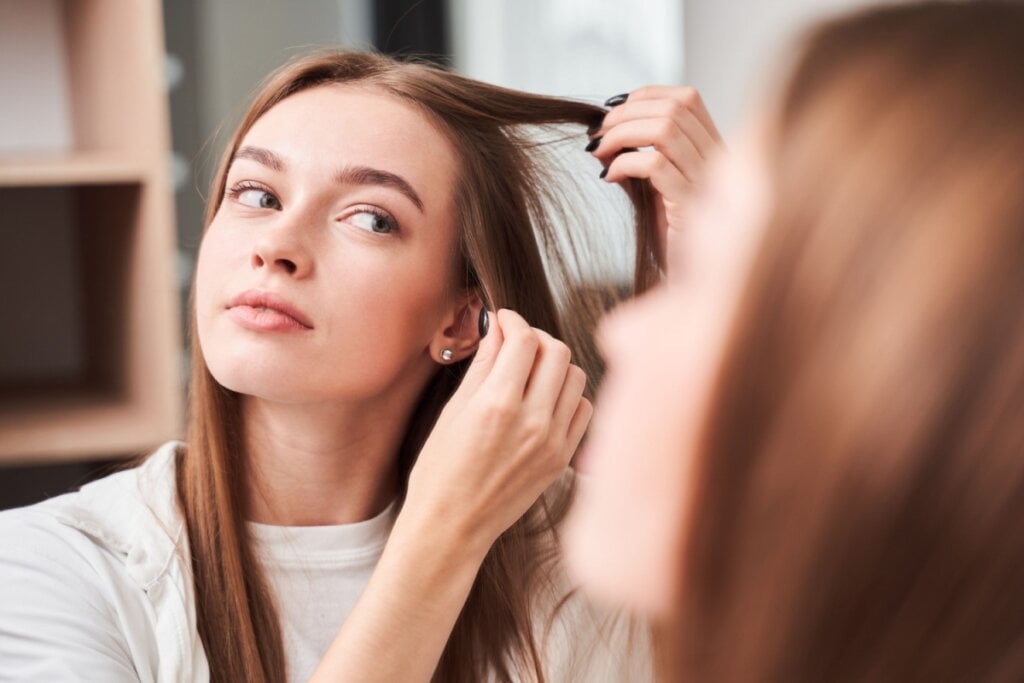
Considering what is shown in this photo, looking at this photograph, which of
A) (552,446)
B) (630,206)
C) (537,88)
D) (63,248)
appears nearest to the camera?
(552,446)

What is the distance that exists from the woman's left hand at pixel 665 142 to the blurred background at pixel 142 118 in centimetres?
20

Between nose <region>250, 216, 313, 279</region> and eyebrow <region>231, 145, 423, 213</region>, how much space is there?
0.07m

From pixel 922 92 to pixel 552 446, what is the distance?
0.62 metres

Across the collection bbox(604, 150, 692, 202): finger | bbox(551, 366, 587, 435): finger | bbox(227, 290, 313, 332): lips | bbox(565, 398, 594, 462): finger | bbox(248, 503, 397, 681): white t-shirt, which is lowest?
bbox(248, 503, 397, 681): white t-shirt

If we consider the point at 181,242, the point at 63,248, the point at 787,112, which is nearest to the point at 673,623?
the point at 787,112

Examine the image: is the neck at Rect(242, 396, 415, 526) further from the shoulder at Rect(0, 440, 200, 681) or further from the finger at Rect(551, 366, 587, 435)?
the finger at Rect(551, 366, 587, 435)

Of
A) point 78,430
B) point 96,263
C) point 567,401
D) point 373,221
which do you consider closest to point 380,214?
point 373,221

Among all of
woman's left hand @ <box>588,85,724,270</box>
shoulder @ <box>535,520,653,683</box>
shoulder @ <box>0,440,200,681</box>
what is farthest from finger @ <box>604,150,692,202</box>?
shoulder @ <box>0,440,200,681</box>

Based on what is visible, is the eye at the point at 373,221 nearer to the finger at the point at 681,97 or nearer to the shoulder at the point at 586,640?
the finger at the point at 681,97

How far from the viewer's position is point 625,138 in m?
1.30

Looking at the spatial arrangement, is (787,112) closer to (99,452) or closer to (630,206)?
(630,206)

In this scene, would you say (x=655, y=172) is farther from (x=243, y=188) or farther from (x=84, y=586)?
(x=84, y=586)

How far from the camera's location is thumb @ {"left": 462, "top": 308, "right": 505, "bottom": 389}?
1.08m

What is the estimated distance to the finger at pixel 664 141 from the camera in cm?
128
